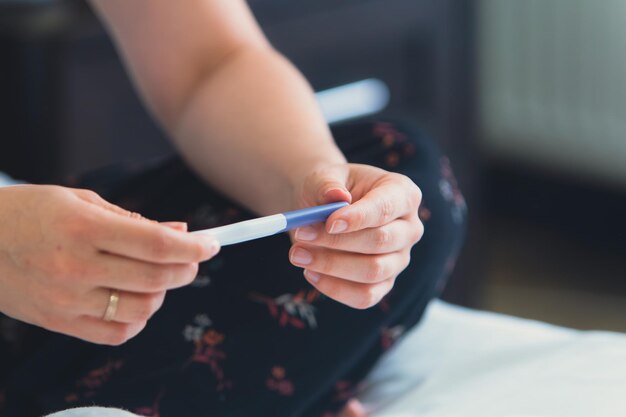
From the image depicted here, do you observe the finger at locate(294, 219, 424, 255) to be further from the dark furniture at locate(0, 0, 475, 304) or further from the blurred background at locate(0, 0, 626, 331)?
the dark furniture at locate(0, 0, 475, 304)

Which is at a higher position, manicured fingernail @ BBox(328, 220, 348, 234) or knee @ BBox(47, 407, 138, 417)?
manicured fingernail @ BBox(328, 220, 348, 234)

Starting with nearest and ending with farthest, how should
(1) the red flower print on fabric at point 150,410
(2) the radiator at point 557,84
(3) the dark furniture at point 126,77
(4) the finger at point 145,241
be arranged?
(4) the finger at point 145,241 < (1) the red flower print on fabric at point 150,410 < (3) the dark furniture at point 126,77 < (2) the radiator at point 557,84

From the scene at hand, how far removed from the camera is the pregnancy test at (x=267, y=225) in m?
0.40

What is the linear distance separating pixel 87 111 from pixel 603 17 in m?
0.94

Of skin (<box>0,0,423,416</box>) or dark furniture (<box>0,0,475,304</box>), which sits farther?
dark furniture (<box>0,0,475,304</box>)

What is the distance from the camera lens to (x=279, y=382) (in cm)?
51

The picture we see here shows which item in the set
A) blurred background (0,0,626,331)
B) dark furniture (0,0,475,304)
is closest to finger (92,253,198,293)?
blurred background (0,0,626,331)

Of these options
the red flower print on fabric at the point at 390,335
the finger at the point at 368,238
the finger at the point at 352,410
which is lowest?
the finger at the point at 352,410

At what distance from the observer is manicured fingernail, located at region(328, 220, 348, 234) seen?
1.37 feet

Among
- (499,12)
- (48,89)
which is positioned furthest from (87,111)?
(499,12)

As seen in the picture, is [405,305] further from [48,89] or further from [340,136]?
[48,89]

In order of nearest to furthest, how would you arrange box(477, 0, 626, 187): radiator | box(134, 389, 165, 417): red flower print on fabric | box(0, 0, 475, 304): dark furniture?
box(134, 389, 165, 417): red flower print on fabric → box(0, 0, 475, 304): dark furniture → box(477, 0, 626, 187): radiator

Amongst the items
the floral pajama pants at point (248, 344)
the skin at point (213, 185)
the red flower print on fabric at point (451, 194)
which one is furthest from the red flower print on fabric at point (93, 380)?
the red flower print on fabric at point (451, 194)

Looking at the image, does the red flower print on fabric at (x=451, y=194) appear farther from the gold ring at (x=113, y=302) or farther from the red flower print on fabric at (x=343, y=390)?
the gold ring at (x=113, y=302)
